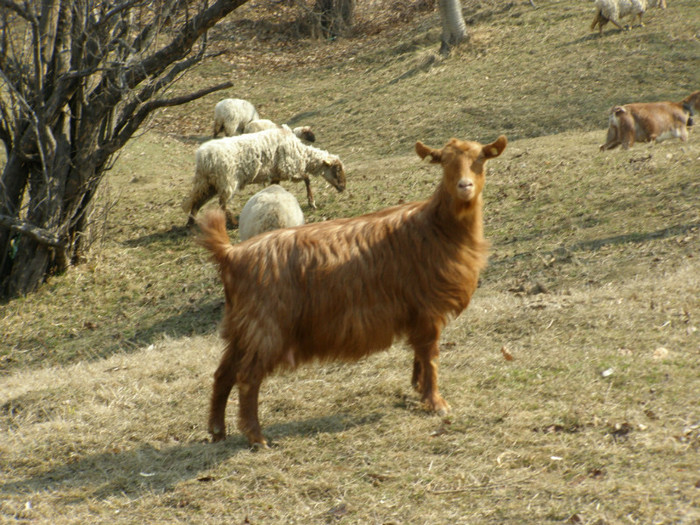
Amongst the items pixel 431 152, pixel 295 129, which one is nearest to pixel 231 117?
pixel 295 129

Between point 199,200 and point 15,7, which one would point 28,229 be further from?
point 15,7

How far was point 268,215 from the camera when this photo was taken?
35.3 ft

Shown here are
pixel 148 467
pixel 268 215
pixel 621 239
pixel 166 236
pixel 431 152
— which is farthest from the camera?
pixel 166 236

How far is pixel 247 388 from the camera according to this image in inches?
216

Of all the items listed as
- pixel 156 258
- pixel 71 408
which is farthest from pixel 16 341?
pixel 71 408

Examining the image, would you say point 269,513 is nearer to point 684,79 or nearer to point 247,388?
point 247,388

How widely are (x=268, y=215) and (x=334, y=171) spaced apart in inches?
139

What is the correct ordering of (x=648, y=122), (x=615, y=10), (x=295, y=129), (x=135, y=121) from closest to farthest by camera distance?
(x=135, y=121), (x=648, y=122), (x=295, y=129), (x=615, y=10)

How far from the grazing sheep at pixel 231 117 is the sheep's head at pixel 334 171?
685cm

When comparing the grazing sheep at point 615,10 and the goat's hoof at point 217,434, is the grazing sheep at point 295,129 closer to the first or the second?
the grazing sheep at point 615,10

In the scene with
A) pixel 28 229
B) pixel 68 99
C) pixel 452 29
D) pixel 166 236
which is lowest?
pixel 166 236

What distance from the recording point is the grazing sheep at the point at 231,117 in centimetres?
2019

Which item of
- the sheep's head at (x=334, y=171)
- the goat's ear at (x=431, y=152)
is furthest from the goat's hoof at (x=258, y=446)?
the sheep's head at (x=334, y=171)

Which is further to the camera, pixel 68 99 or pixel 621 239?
pixel 68 99
